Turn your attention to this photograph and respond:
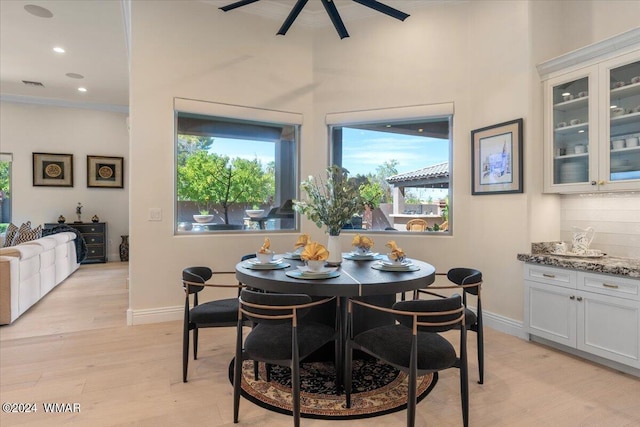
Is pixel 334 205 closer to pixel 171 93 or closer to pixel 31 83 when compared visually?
pixel 171 93

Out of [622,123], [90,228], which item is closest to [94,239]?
[90,228]

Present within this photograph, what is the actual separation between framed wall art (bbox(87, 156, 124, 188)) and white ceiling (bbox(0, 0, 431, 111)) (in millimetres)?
1402

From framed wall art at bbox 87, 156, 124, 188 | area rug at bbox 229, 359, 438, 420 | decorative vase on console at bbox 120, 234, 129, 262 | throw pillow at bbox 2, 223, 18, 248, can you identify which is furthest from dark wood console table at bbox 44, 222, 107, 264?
area rug at bbox 229, 359, 438, 420

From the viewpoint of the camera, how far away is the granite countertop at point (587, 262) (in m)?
2.63

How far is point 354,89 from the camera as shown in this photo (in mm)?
4508

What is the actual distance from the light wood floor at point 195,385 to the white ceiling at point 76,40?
372 cm

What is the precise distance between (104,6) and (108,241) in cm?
551

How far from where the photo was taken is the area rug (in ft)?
7.10

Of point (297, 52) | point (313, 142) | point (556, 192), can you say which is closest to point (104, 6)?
point (297, 52)

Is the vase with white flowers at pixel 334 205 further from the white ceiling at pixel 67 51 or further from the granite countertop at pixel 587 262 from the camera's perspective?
the white ceiling at pixel 67 51

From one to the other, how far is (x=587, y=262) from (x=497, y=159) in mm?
1269

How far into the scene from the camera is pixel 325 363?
2820 millimetres

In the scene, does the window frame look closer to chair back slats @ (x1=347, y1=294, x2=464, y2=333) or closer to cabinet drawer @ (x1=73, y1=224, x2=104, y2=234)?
cabinet drawer @ (x1=73, y1=224, x2=104, y2=234)

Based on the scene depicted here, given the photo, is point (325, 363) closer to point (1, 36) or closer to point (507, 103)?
point (507, 103)
